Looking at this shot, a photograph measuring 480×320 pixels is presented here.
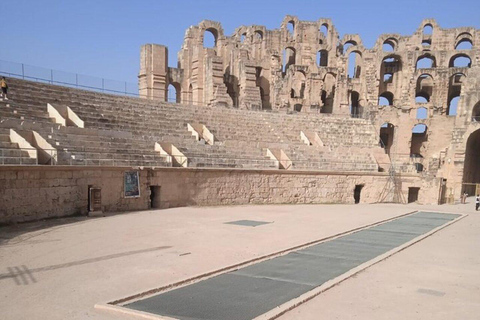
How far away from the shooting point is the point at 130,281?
258 inches

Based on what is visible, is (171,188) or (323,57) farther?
(323,57)

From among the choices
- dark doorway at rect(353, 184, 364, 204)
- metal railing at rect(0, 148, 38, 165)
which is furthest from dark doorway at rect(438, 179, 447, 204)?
metal railing at rect(0, 148, 38, 165)

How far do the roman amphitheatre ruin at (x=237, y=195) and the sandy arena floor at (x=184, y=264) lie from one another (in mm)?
43

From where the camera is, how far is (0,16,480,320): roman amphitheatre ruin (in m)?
6.06

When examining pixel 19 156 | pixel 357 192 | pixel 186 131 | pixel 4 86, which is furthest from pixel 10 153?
pixel 357 192

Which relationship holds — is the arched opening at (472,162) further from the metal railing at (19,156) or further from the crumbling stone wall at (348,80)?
the metal railing at (19,156)

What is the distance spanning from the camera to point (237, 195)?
1792 cm

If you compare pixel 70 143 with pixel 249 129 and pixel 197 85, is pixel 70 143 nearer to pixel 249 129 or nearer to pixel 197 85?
pixel 249 129

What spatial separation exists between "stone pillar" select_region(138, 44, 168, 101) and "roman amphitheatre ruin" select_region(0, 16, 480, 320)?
0.11m

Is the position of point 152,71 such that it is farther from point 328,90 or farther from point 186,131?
Result: point 328,90

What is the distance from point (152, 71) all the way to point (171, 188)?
13776 millimetres

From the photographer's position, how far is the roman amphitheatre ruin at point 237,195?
6.06 m

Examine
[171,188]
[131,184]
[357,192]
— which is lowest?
[357,192]

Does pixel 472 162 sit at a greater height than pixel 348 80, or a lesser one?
lesser
